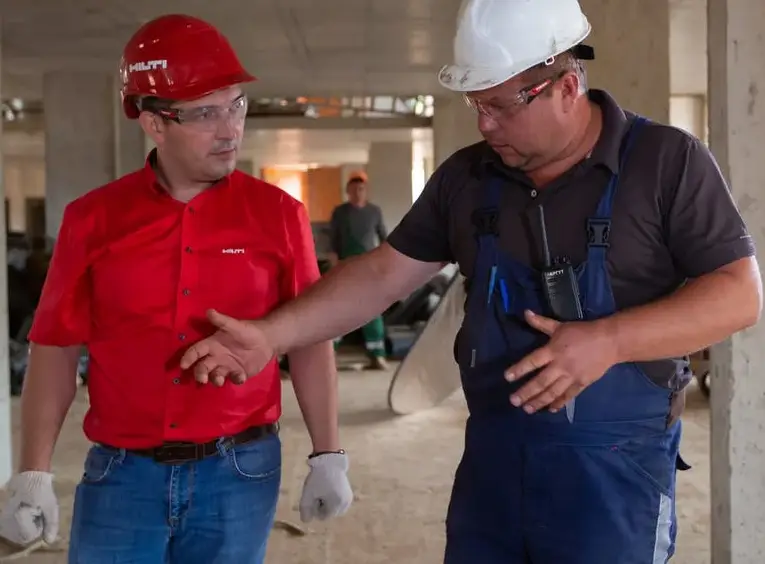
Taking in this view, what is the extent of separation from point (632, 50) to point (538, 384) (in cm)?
→ 391

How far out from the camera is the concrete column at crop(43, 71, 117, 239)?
8.53 metres

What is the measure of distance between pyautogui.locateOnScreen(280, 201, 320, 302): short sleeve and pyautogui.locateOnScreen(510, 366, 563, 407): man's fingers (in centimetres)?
64

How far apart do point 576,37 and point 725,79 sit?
1.50 meters

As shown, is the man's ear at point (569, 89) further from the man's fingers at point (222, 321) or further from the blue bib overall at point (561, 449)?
the man's fingers at point (222, 321)

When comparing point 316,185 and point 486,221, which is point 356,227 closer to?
point 486,221

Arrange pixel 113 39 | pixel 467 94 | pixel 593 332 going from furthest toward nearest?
pixel 113 39 → pixel 467 94 → pixel 593 332

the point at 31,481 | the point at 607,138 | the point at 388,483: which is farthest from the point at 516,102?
the point at 388,483

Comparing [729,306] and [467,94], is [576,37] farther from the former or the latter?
[729,306]

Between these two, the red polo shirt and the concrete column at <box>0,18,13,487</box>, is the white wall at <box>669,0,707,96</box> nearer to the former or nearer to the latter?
the concrete column at <box>0,18,13,487</box>

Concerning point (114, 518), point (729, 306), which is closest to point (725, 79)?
point (729, 306)

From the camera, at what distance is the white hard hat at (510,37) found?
→ 4.96 feet

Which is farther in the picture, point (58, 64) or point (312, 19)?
point (58, 64)

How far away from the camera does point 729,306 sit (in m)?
1.38

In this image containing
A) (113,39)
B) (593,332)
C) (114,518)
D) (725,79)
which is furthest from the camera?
(113,39)
